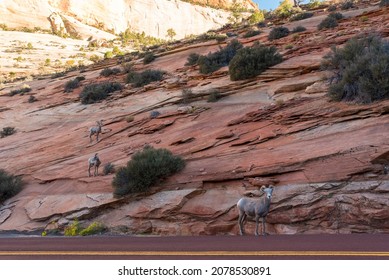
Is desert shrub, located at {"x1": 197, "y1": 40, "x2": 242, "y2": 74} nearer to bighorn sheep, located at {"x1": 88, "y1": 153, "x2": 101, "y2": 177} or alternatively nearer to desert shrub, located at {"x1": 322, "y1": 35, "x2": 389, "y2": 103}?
desert shrub, located at {"x1": 322, "y1": 35, "x2": 389, "y2": 103}

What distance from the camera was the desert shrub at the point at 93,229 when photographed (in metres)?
11.8

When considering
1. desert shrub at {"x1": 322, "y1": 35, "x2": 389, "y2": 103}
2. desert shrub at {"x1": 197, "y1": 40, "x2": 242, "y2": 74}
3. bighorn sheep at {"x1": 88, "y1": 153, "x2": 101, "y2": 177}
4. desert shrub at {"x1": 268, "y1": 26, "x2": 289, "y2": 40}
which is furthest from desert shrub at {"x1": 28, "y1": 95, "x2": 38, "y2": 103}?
desert shrub at {"x1": 322, "y1": 35, "x2": 389, "y2": 103}

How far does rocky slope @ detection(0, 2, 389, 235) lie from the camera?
33.0 ft

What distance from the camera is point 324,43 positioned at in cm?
2006

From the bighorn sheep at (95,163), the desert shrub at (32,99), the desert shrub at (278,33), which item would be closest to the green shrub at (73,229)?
the bighorn sheep at (95,163)

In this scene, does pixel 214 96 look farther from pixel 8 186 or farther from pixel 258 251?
pixel 258 251

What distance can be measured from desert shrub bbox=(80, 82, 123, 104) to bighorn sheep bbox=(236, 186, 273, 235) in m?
17.9

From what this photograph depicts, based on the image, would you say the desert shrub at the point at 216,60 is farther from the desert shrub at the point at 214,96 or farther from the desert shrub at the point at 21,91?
the desert shrub at the point at 21,91

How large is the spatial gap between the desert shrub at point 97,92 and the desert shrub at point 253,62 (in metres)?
9.58

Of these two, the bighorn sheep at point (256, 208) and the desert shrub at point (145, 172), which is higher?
the desert shrub at point (145, 172)

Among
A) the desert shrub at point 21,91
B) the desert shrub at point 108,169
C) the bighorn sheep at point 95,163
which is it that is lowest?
the desert shrub at point 108,169

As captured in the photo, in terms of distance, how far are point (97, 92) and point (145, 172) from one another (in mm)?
14610

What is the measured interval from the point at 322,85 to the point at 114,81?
17.5 m

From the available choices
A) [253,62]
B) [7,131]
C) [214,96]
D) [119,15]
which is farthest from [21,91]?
[119,15]
